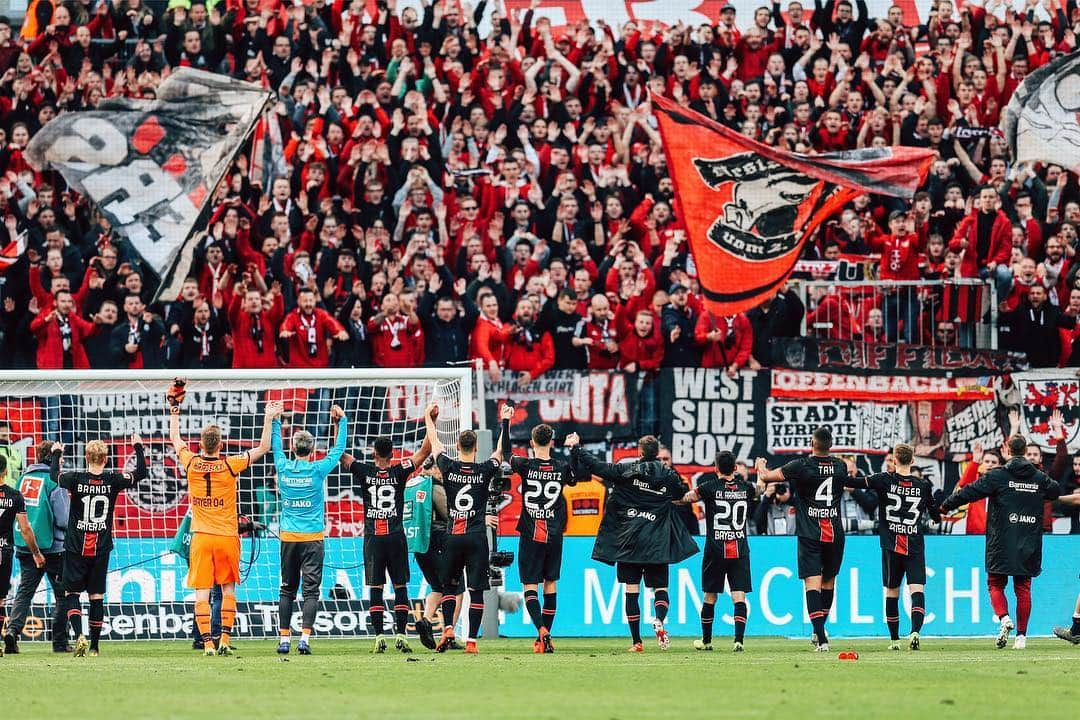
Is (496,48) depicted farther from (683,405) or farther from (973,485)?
(973,485)

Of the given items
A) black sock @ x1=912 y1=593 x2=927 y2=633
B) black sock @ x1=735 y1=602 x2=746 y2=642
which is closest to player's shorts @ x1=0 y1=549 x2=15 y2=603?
black sock @ x1=735 y1=602 x2=746 y2=642

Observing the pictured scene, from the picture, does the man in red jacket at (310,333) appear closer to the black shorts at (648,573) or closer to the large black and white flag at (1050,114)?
the black shorts at (648,573)

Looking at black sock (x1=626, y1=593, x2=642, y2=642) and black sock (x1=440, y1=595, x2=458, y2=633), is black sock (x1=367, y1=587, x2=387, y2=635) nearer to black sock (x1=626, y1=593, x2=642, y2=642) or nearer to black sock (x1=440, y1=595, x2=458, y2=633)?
black sock (x1=440, y1=595, x2=458, y2=633)

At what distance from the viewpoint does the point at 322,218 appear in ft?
75.0

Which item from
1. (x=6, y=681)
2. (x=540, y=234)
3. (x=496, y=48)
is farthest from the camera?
(x=496, y=48)

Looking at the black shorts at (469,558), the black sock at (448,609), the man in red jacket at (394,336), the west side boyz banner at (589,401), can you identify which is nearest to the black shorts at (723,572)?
the black shorts at (469,558)

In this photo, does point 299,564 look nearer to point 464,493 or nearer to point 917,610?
Result: point 464,493

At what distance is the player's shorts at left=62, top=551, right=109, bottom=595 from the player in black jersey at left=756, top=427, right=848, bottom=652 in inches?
236

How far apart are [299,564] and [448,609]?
4.61 ft

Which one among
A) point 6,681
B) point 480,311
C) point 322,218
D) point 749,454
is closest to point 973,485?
point 749,454

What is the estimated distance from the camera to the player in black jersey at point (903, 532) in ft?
51.4

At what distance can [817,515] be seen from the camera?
15.3 m

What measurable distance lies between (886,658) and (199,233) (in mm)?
11256

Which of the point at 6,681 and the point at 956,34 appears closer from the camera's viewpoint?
the point at 6,681
